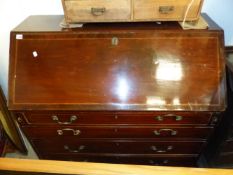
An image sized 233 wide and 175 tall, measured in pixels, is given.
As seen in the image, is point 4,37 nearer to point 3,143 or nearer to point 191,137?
point 3,143

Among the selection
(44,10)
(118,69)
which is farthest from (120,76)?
(44,10)

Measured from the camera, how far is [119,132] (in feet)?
4.30

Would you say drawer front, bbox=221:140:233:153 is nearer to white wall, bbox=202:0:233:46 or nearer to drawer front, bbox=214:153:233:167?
drawer front, bbox=214:153:233:167

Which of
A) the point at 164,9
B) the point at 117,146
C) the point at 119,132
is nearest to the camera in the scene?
the point at 164,9

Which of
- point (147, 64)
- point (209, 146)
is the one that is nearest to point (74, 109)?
point (147, 64)

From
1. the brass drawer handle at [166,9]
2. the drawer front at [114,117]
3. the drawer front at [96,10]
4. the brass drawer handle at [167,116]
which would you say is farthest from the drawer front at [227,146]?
the drawer front at [96,10]

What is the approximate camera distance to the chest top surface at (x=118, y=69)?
115cm

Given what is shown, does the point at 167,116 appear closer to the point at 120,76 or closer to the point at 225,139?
the point at 120,76

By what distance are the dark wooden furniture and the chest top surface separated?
0.19 m

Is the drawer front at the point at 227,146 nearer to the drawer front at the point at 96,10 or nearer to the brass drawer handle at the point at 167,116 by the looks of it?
the brass drawer handle at the point at 167,116

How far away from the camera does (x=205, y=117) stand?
3.91ft

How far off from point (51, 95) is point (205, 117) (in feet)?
2.59

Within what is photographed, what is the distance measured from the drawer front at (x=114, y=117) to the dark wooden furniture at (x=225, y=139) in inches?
8.7

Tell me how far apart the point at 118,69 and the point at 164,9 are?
14.7 inches
